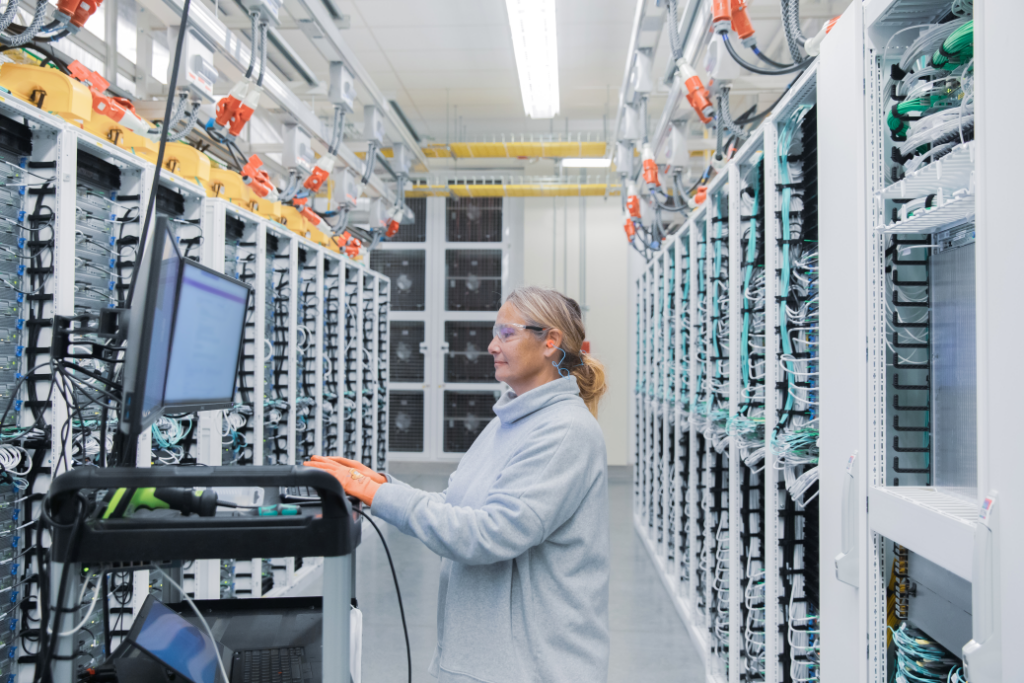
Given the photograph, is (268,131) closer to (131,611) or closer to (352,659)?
(131,611)

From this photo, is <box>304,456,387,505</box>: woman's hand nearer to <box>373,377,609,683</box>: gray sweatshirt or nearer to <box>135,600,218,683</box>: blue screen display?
<box>373,377,609,683</box>: gray sweatshirt

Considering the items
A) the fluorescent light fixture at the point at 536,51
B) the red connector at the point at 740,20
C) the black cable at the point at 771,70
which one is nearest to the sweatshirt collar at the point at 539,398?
the black cable at the point at 771,70

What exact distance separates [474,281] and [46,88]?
604 cm

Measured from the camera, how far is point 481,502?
1412 mm

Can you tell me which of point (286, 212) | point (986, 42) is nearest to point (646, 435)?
point (286, 212)

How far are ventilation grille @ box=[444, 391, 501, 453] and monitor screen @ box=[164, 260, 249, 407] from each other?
6573 millimetres

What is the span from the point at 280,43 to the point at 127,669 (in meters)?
3.29

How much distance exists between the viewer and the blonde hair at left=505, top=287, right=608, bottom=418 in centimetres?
153

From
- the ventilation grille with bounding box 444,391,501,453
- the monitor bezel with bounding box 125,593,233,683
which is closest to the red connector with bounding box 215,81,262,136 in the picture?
the monitor bezel with bounding box 125,593,233,683

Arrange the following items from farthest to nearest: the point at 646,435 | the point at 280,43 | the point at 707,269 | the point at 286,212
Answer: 1. the point at 646,435
2. the point at 286,212
3. the point at 280,43
4. the point at 707,269

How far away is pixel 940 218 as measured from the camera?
127cm

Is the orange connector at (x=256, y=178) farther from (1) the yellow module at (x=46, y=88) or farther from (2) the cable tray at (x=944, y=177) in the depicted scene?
(2) the cable tray at (x=944, y=177)

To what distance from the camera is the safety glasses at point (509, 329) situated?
5.00 ft

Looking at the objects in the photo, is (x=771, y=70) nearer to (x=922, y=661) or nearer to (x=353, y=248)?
(x=922, y=661)
